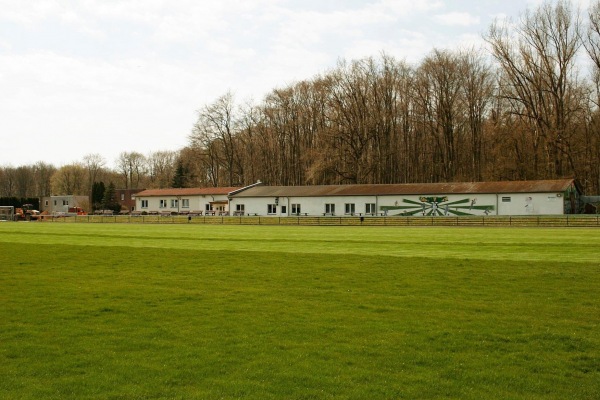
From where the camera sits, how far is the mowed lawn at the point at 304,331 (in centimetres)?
734

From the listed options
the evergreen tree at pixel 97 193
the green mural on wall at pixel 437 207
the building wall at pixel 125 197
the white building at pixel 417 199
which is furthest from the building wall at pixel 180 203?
the green mural on wall at pixel 437 207

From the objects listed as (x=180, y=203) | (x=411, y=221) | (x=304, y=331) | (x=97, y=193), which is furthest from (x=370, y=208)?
(x=97, y=193)

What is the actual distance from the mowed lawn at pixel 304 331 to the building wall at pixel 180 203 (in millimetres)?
65230

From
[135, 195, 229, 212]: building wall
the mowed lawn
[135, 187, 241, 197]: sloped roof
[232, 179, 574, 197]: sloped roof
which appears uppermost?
[135, 187, 241, 197]: sloped roof

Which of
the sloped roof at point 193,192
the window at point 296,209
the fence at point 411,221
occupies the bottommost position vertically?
the fence at point 411,221

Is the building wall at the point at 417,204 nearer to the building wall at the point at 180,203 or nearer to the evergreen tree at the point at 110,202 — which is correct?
the building wall at the point at 180,203

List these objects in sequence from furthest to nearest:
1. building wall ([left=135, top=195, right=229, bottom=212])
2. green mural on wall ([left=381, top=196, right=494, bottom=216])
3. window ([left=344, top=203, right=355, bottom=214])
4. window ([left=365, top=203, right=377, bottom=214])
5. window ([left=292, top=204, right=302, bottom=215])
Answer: building wall ([left=135, top=195, right=229, bottom=212])
window ([left=292, top=204, right=302, bottom=215])
window ([left=344, top=203, right=355, bottom=214])
window ([left=365, top=203, right=377, bottom=214])
green mural on wall ([left=381, top=196, right=494, bottom=216])

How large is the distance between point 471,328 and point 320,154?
67891mm

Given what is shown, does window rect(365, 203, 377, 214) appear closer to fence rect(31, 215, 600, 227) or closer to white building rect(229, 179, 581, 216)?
white building rect(229, 179, 581, 216)

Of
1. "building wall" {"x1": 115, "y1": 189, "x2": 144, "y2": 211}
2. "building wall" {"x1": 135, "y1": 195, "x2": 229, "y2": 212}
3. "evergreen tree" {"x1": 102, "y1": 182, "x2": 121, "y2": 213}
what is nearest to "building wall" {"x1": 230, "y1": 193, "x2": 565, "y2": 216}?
"building wall" {"x1": 135, "y1": 195, "x2": 229, "y2": 212}

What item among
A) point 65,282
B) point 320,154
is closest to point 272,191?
point 320,154

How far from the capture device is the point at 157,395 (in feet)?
23.0

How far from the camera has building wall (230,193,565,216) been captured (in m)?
56.9

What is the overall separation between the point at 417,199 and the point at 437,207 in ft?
7.56
